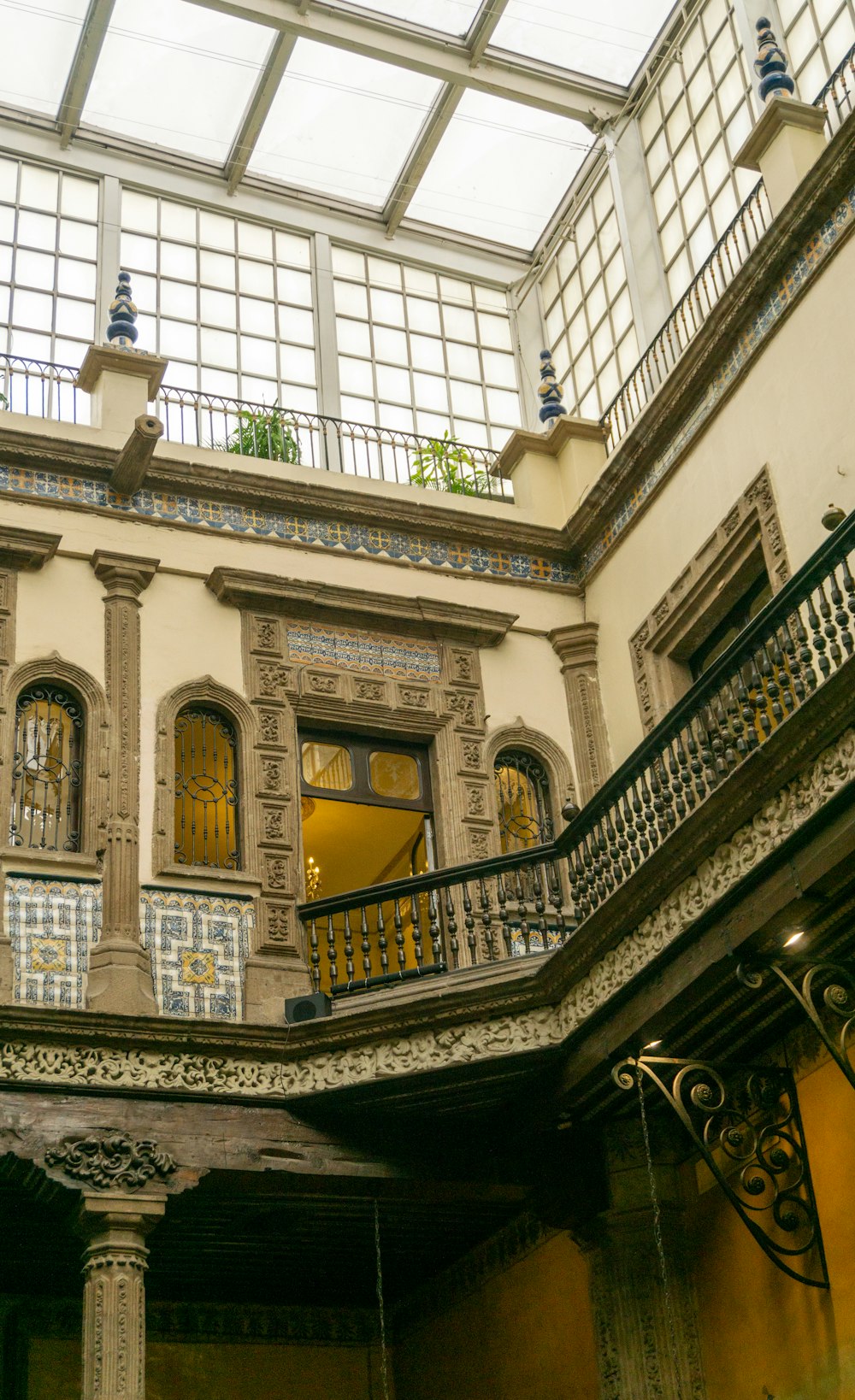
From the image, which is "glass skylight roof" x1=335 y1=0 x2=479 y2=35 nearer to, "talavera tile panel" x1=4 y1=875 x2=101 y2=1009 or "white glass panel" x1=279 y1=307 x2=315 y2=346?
"white glass panel" x1=279 y1=307 x2=315 y2=346

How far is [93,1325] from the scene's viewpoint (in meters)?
8.17

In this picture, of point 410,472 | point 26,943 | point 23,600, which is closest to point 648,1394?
point 26,943

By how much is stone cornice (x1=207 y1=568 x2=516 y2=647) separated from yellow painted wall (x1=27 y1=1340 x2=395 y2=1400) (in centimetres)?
441

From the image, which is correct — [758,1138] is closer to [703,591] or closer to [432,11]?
[703,591]

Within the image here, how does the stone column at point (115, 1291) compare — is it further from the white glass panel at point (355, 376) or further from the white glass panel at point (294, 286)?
the white glass panel at point (294, 286)

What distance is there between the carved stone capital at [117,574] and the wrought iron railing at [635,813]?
87.0 inches

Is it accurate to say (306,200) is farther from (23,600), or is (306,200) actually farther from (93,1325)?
(93,1325)

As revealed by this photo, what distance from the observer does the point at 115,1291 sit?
27.1 feet

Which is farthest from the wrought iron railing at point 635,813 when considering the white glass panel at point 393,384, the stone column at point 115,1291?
the white glass panel at point 393,384

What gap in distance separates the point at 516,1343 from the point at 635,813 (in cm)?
352

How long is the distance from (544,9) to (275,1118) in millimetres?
8767

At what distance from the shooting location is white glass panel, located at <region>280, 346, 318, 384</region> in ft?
45.1

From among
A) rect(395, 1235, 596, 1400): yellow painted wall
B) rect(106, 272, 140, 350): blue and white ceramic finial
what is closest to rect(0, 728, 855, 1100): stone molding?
rect(395, 1235, 596, 1400): yellow painted wall

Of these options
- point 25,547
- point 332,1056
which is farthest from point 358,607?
point 332,1056
